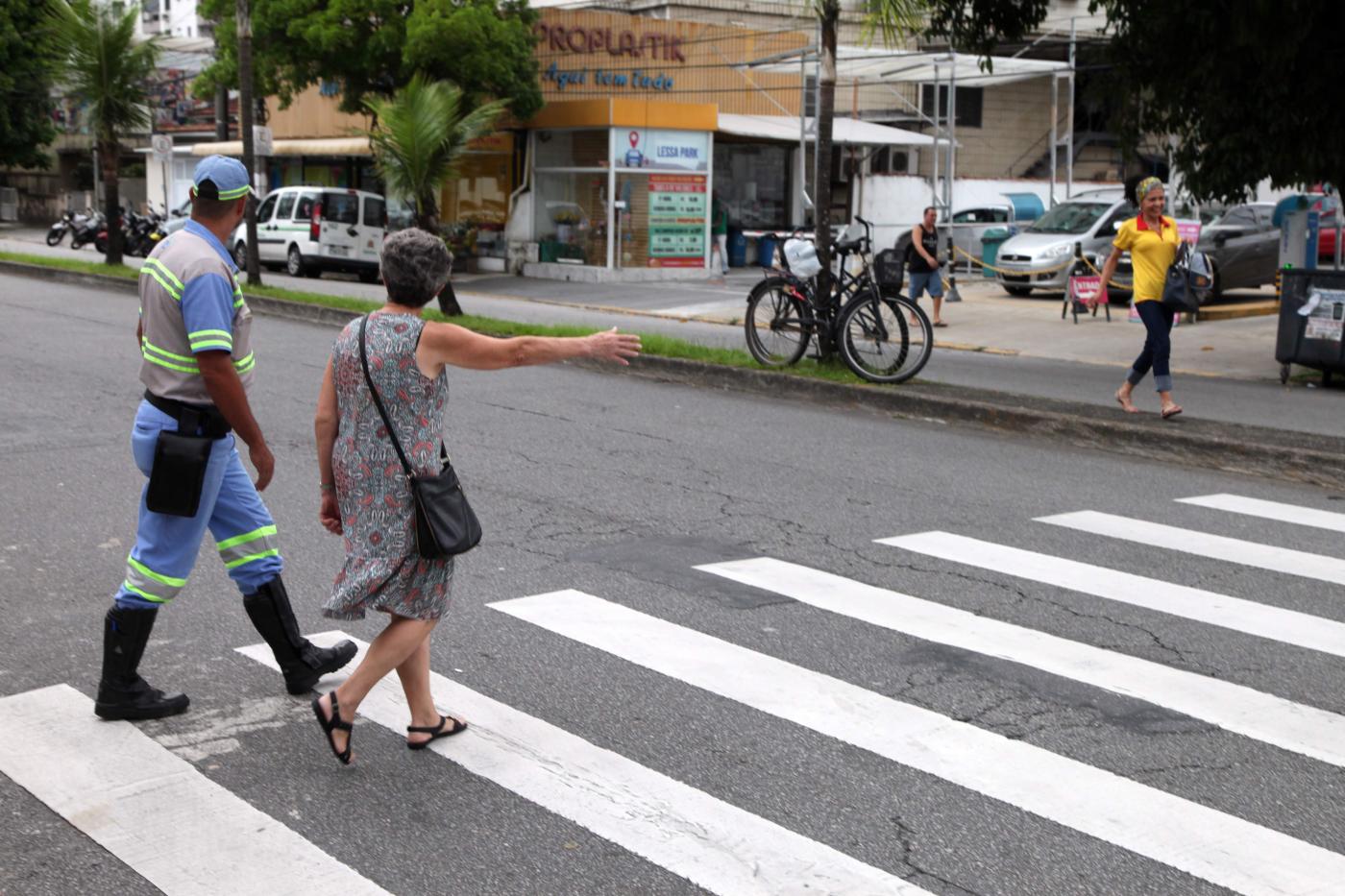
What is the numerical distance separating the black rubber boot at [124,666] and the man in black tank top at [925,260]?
1556 centimetres

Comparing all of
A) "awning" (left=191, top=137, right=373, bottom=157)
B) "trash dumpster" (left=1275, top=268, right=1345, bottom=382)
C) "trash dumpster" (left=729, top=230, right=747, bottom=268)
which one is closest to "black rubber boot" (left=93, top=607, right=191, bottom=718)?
"trash dumpster" (left=1275, top=268, right=1345, bottom=382)

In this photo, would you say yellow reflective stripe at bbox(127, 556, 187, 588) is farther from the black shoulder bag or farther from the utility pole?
the utility pole

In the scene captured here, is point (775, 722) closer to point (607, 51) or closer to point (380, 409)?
point (380, 409)

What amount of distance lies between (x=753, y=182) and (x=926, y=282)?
15398 mm

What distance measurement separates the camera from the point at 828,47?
1397 cm

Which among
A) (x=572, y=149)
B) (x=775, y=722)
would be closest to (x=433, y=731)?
(x=775, y=722)

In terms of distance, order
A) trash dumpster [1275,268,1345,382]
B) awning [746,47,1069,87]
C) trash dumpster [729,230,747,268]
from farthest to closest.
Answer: trash dumpster [729,230,747,268] → awning [746,47,1069,87] → trash dumpster [1275,268,1345,382]

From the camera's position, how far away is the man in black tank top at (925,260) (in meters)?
19.5

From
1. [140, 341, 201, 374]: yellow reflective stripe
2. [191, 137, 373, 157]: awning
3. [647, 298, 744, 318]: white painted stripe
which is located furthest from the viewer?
[191, 137, 373, 157]: awning

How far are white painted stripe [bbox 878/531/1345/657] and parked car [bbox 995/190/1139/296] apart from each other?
693 inches

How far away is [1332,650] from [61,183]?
6081 centimetres

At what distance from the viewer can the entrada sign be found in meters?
31.3

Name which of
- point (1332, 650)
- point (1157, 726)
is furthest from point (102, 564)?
point (1332, 650)

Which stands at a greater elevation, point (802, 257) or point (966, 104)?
point (966, 104)
